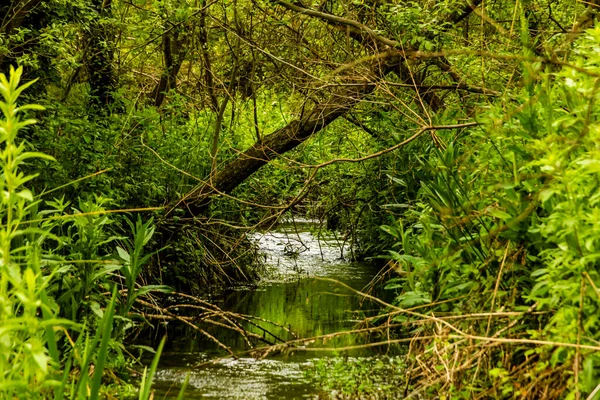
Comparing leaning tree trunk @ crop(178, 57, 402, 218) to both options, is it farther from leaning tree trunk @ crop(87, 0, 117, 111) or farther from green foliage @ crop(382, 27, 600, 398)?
green foliage @ crop(382, 27, 600, 398)

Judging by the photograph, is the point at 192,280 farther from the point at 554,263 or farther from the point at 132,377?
the point at 554,263

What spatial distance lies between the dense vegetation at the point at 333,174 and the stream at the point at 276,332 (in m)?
0.32

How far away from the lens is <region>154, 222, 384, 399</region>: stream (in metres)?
5.77

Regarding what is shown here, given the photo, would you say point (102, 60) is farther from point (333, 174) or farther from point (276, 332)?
point (276, 332)

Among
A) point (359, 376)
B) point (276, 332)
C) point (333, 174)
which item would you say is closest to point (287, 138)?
point (333, 174)

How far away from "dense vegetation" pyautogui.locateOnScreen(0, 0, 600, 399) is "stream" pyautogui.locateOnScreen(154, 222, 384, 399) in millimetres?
321

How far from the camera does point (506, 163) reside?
4727 millimetres

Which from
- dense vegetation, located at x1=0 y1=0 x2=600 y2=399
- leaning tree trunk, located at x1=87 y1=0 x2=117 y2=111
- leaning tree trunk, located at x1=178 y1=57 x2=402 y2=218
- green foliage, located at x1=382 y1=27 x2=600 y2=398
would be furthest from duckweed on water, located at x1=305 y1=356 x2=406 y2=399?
leaning tree trunk, located at x1=87 y1=0 x2=117 y2=111

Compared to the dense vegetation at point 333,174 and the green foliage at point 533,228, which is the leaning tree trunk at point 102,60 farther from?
the green foliage at point 533,228

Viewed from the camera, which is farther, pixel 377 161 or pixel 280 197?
pixel 280 197

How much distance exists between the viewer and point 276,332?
24.8 ft

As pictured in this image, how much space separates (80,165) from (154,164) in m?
1.38

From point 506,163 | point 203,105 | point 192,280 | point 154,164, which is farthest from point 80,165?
point 506,163

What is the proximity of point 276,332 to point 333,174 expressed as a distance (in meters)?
3.18
